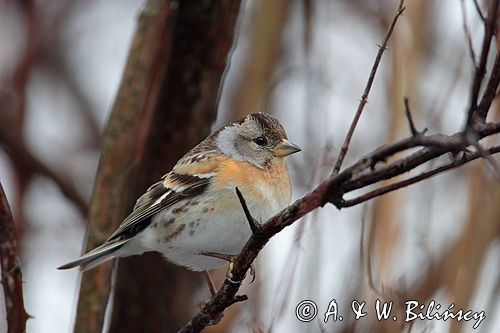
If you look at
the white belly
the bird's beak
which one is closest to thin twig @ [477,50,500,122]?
the white belly

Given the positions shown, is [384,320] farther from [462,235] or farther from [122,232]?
[122,232]

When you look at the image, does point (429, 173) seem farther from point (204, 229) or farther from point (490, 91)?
point (204, 229)

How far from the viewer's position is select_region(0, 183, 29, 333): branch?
9.94ft

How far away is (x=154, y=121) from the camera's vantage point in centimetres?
464

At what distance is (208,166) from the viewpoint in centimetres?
409

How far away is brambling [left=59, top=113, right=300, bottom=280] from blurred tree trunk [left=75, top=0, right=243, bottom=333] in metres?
0.35

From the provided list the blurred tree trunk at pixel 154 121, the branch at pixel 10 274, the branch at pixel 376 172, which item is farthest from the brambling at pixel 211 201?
the branch at pixel 376 172

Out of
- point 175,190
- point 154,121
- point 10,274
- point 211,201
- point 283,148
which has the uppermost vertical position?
point 154,121

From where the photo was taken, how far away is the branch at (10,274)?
3.03 meters

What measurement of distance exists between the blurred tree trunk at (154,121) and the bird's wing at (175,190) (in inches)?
17.1

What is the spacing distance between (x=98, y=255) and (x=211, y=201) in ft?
2.09

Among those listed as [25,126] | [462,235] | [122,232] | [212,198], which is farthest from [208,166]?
[25,126]

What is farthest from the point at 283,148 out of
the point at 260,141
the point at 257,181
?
the point at 257,181

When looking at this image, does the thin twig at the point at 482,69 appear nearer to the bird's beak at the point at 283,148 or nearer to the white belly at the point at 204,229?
the white belly at the point at 204,229
